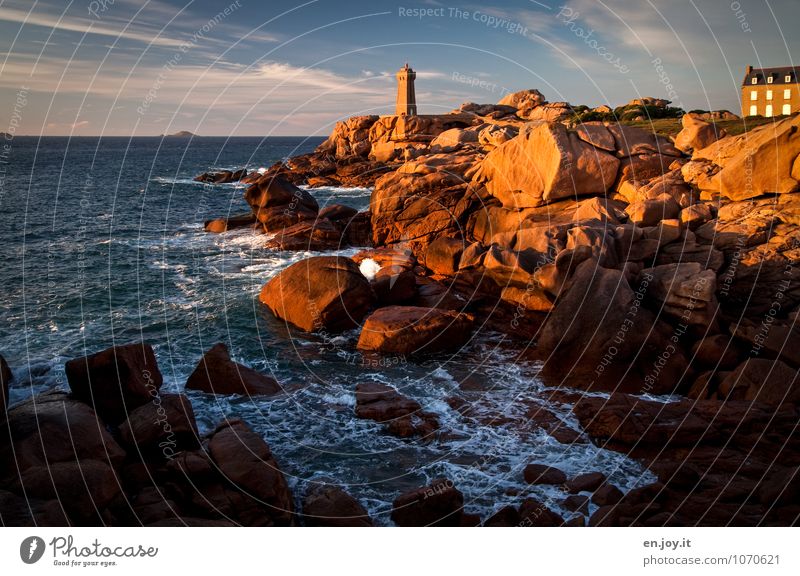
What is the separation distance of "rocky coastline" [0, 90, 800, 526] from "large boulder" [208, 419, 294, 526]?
0.06 meters

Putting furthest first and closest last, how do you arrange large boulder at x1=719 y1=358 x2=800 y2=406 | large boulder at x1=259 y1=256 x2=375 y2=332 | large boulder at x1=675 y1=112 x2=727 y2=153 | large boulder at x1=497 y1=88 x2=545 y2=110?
large boulder at x1=497 y1=88 x2=545 y2=110
large boulder at x1=675 y1=112 x2=727 y2=153
large boulder at x1=259 y1=256 x2=375 y2=332
large boulder at x1=719 y1=358 x2=800 y2=406

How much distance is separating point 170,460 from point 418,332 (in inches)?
503

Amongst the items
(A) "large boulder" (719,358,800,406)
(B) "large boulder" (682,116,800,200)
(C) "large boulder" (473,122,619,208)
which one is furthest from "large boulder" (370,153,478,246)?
(A) "large boulder" (719,358,800,406)

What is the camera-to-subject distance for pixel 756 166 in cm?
2841

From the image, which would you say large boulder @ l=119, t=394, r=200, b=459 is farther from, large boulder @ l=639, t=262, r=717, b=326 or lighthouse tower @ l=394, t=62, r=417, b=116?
lighthouse tower @ l=394, t=62, r=417, b=116

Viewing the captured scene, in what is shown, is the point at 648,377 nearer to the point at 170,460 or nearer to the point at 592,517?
the point at 592,517

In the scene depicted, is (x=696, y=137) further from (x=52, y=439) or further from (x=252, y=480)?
(x=52, y=439)

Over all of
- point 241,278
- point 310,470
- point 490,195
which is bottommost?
point 310,470

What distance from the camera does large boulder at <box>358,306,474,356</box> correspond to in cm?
2505

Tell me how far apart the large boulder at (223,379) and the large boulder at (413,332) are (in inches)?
198

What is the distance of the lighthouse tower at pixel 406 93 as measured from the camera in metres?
92.1

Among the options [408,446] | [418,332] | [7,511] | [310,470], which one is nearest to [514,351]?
[418,332]

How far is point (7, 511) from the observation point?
441 inches

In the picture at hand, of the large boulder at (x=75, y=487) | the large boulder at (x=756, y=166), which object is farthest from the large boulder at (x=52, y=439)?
the large boulder at (x=756, y=166)
